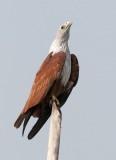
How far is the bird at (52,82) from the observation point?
1223 centimetres

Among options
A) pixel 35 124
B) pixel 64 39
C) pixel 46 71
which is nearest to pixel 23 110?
pixel 35 124

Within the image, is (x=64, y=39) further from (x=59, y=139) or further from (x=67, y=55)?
(x=59, y=139)

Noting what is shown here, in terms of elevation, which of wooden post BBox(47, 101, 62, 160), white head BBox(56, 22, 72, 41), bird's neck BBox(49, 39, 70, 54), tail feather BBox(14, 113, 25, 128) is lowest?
wooden post BBox(47, 101, 62, 160)

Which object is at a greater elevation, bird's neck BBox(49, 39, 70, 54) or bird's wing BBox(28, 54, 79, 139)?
bird's neck BBox(49, 39, 70, 54)

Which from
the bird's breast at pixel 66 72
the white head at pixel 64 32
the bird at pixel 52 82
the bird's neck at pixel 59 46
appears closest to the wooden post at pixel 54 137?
the bird at pixel 52 82

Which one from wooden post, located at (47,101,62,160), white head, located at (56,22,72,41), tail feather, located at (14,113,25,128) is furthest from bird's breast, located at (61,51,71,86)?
wooden post, located at (47,101,62,160)

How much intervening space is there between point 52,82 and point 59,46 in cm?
94

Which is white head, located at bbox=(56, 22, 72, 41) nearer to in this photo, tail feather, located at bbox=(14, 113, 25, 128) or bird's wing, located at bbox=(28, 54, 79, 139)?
bird's wing, located at bbox=(28, 54, 79, 139)

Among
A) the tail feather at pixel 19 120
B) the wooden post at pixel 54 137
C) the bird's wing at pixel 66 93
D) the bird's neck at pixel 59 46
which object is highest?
the bird's neck at pixel 59 46

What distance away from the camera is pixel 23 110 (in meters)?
12.1

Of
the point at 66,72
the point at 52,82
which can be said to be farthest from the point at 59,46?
the point at 52,82

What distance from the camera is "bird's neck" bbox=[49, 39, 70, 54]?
13.1m

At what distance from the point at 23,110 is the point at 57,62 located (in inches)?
51.8

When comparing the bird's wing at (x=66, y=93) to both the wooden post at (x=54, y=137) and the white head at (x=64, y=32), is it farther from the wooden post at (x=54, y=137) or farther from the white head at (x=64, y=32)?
the wooden post at (x=54, y=137)
